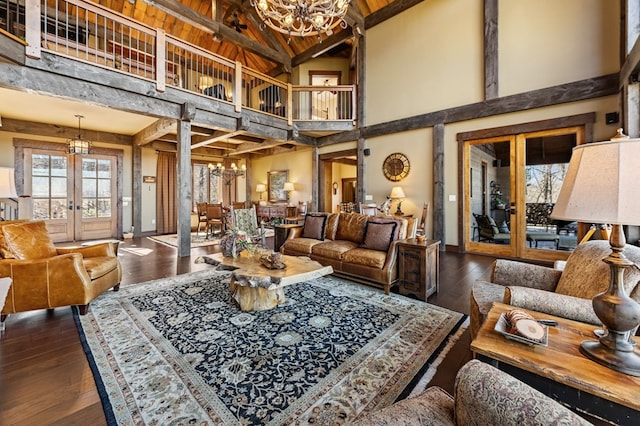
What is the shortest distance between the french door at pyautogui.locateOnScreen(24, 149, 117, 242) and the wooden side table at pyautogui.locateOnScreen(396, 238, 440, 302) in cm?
787

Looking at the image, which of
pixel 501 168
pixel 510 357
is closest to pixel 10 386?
pixel 510 357

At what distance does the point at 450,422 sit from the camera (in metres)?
0.84

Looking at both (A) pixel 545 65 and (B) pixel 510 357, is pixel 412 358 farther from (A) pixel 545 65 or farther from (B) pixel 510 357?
(A) pixel 545 65

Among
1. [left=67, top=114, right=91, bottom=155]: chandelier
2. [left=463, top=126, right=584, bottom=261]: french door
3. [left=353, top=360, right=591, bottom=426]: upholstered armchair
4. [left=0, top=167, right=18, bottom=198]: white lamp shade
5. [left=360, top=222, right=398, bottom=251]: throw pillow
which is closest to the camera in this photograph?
[left=353, top=360, right=591, bottom=426]: upholstered armchair

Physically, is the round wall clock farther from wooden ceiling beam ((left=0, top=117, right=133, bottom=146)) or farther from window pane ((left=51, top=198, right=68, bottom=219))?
window pane ((left=51, top=198, right=68, bottom=219))

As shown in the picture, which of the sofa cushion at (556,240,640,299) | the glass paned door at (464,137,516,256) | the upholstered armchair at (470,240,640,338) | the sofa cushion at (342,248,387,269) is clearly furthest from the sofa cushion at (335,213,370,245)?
the glass paned door at (464,137,516,256)

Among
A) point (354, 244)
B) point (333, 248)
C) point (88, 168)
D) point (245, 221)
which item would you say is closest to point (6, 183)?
point (245, 221)

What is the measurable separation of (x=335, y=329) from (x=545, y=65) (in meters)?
5.48

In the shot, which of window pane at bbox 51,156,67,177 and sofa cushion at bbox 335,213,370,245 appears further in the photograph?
window pane at bbox 51,156,67,177

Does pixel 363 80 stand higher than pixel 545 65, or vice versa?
pixel 363 80

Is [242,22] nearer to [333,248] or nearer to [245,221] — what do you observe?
[245,221]

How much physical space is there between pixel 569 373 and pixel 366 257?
7.76ft

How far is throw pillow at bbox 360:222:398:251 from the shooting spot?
11.2 feet

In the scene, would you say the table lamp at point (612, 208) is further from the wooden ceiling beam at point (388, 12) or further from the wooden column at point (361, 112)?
the wooden ceiling beam at point (388, 12)
